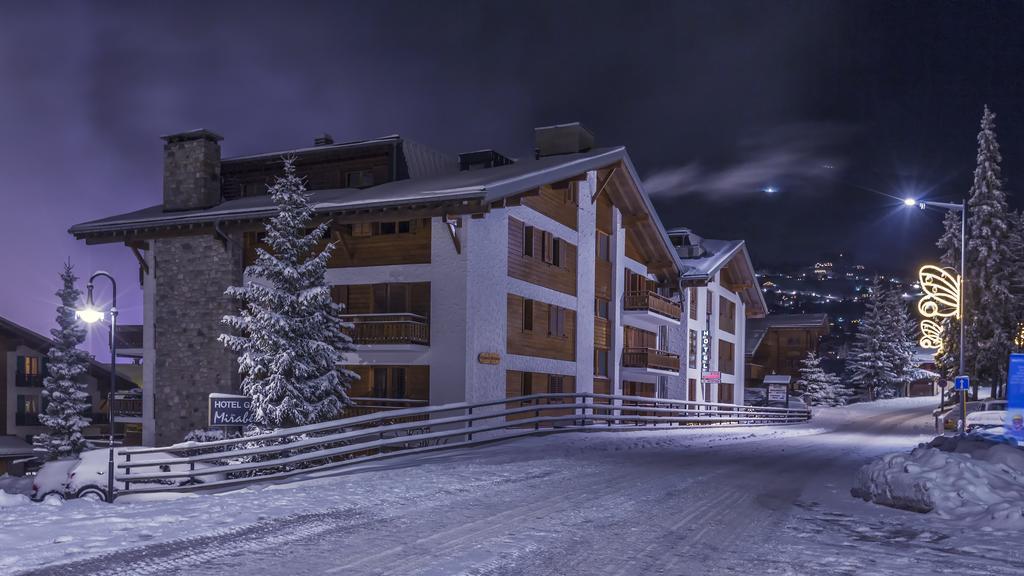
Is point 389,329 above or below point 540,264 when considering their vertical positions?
below

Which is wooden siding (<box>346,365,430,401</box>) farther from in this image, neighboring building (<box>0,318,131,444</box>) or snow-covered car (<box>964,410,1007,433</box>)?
neighboring building (<box>0,318,131,444</box>)

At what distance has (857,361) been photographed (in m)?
82.4

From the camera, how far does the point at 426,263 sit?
28.2 m

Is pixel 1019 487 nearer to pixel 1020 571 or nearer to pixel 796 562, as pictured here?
pixel 1020 571

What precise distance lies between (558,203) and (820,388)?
50.5 m

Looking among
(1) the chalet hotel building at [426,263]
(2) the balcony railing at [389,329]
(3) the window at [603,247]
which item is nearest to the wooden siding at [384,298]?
(1) the chalet hotel building at [426,263]

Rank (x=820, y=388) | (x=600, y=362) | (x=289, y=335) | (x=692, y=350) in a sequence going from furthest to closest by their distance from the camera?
1. (x=820, y=388)
2. (x=692, y=350)
3. (x=600, y=362)
4. (x=289, y=335)

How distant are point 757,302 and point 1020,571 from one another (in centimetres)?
Result: 5635

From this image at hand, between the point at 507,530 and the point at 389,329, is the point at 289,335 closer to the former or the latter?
the point at 389,329

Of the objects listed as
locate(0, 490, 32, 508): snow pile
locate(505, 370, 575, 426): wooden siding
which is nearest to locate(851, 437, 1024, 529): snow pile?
locate(0, 490, 32, 508): snow pile

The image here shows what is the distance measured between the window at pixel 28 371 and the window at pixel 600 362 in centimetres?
3320

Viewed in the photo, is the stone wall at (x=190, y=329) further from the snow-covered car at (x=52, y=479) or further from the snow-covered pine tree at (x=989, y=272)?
the snow-covered pine tree at (x=989, y=272)

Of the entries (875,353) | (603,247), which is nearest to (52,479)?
(603,247)

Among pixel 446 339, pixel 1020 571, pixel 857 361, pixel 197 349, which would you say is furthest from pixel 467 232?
pixel 857 361
